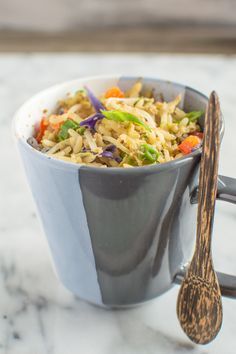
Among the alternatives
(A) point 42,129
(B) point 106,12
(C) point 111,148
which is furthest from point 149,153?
(B) point 106,12

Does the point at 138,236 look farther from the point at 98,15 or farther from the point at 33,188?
the point at 98,15

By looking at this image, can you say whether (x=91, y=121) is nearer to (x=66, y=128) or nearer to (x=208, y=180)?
(x=66, y=128)

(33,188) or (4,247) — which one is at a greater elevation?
(33,188)

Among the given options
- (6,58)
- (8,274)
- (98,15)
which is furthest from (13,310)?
(98,15)

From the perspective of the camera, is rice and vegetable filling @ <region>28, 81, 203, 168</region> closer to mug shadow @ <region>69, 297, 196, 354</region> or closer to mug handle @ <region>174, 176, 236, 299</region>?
mug handle @ <region>174, 176, 236, 299</region>

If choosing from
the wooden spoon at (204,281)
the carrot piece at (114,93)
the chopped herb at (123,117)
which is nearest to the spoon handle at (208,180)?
the wooden spoon at (204,281)
